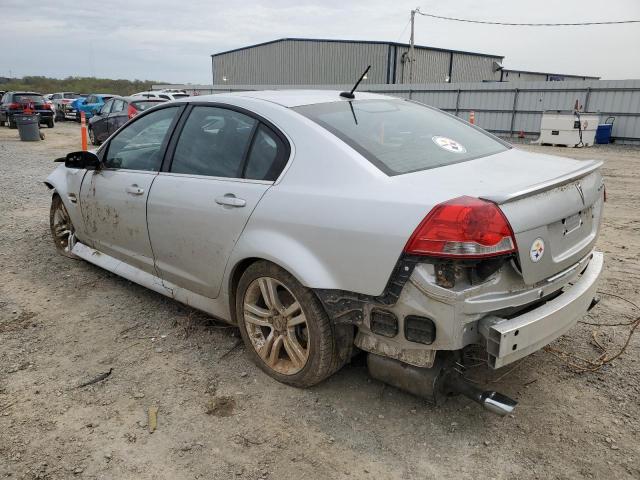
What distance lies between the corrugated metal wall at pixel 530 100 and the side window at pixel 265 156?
19.5 metres

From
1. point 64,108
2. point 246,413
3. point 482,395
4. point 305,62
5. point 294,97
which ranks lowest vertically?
point 246,413

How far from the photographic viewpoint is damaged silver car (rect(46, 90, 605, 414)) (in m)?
2.20

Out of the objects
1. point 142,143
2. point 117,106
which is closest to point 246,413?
point 142,143

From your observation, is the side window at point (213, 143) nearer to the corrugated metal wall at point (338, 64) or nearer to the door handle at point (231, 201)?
the door handle at point (231, 201)

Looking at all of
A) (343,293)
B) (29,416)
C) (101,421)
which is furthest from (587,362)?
(29,416)

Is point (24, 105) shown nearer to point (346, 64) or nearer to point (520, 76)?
point (346, 64)

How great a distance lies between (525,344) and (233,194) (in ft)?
5.67

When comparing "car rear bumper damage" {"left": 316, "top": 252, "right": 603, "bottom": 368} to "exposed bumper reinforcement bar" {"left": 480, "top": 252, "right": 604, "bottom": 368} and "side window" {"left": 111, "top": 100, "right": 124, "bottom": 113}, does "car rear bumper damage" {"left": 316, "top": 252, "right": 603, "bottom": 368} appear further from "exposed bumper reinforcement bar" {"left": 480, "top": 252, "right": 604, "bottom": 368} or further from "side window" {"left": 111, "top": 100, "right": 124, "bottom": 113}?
"side window" {"left": 111, "top": 100, "right": 124, "bottom": 113}

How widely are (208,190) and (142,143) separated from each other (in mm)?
1099

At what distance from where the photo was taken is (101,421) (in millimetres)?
2639

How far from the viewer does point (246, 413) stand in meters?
2.69

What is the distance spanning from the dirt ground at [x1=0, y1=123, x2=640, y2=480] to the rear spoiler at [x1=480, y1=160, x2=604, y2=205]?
1.19 metres

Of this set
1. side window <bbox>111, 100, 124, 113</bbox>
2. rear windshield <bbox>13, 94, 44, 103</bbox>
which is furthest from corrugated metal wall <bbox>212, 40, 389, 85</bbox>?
side window <bbox>111, 100, 124, 113</bbox>

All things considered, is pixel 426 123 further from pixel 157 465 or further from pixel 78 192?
pixel 78 192
